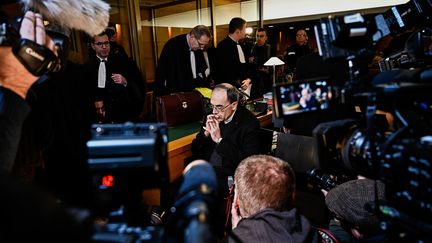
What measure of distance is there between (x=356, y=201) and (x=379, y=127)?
0.71 meters

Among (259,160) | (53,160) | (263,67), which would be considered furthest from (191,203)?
(263,67)

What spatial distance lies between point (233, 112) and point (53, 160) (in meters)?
1.26

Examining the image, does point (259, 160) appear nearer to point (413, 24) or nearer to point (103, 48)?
point (413, 24)

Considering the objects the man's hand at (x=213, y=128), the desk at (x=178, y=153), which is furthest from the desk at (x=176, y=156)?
the man's hand at (x=213, y=128)

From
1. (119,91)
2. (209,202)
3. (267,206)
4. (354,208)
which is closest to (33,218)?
(209,202)

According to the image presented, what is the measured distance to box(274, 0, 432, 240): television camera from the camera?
2.21ft

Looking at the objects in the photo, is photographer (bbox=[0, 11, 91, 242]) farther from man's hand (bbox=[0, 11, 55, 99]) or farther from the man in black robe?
the man in black robe

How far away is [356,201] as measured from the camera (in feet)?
4.67

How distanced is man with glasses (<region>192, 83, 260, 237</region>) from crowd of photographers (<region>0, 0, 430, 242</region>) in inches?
16.9

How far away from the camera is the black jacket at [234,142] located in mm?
2025

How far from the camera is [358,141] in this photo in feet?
2.68

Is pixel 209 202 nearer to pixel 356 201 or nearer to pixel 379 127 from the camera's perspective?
pixel 379 127

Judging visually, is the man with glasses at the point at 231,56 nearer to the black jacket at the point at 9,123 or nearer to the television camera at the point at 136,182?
the black jacket at the point at 9,123

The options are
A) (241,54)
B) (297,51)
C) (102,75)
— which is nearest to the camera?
(102,75)
